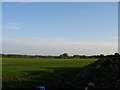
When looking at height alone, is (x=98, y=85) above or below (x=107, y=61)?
below

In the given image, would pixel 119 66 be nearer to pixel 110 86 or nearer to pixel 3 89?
pixel 110 86

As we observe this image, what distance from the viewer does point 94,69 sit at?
21.0m

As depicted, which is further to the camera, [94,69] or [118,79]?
[94,69]

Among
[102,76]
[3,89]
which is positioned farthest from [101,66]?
[3,89]

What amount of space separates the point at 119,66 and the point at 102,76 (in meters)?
2.20

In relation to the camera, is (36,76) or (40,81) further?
(36,76)

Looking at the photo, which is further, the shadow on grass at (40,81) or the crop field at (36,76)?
the crop field at (36,76)

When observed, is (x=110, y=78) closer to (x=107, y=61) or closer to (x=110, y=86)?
(x=110, y=86)

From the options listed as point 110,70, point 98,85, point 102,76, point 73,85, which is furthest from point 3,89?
point 110,70

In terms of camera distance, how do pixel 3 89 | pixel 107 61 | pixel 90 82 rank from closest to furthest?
pixel 3 89 < pixel 90 82 < pixel 107 61

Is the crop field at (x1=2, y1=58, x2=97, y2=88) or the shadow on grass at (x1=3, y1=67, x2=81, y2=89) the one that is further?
the crop field at (x1=2, y1=58, x2=97, y2=88)

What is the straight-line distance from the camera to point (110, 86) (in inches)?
643

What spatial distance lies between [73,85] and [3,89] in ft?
17.7

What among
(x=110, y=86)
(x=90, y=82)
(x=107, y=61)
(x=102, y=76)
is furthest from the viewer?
(x=107, y=61)
